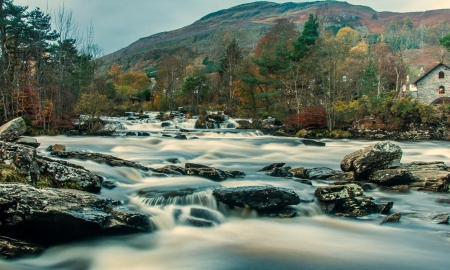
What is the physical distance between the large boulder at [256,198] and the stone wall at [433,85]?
5264cm

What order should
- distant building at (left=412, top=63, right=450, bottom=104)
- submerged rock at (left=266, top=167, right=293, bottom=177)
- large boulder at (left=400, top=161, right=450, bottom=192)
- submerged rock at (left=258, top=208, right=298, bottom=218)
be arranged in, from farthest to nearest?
→ distant building at (left=412, top=63, right=450, bottom=104) → submerged rock at (left=266, top=167, right=293, bottom=177) → large boulder at (left=400, top=161, right=450, bottom=192) → submerged rock at (left=258, top=208, right=298, bottom=218)

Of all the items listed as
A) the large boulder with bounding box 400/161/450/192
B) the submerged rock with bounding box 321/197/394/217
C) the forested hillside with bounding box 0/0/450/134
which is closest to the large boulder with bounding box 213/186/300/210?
the submerged rock with bounding box 321/197/394/217

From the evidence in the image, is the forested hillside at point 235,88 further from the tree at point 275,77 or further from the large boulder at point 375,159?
the large boulder at point 375,159

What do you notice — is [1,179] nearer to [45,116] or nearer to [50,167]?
[50,167]

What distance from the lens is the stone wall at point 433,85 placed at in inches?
2084

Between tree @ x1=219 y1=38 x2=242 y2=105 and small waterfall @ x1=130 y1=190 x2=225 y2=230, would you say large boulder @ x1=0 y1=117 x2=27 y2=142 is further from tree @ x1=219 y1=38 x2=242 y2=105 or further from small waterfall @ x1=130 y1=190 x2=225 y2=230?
tree @ x1=219 y1=38 x2=242 y2=105

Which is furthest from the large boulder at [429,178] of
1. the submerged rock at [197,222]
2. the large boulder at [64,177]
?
the large boulder at [64,177]

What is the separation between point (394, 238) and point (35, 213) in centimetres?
664

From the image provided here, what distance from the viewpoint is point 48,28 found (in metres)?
38.8

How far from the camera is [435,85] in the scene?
5341 centimetres

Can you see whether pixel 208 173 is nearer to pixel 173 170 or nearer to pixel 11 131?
pixel 173 170

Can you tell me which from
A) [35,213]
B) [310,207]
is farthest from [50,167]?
[310,207]

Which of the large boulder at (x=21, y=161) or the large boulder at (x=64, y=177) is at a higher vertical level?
the large boulder at (x=21, y=161)

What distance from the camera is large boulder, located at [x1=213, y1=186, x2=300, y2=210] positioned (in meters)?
8.53
